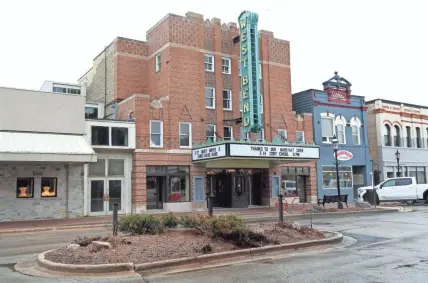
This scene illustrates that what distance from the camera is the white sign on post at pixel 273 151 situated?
1041 inches

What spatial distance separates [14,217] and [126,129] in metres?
7.86

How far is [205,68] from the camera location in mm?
31219

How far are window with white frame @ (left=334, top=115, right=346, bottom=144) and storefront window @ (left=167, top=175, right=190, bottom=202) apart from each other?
1523 centimetres

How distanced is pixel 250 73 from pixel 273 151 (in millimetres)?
5374

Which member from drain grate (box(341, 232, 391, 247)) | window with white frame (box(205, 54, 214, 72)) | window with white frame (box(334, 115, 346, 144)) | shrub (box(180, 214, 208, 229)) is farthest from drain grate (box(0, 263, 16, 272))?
window with white frame (box(334, 115, 346, 144))

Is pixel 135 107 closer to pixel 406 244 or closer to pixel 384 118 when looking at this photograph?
pixel 406 244

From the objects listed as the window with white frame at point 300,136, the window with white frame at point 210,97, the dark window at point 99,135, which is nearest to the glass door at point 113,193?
the dark window at point 99,135

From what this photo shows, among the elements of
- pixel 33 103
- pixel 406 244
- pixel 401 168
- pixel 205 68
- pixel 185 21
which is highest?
pixel 185 21

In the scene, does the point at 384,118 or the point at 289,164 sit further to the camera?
the point at 384,118

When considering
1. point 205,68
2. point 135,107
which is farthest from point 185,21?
point 135,107

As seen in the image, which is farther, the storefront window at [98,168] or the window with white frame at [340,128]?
the window with white frame at [340,128]

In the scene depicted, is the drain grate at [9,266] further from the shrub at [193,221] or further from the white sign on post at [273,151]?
the white sign on post at [273,151]

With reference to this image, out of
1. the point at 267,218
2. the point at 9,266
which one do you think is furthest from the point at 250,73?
the point at 9,266

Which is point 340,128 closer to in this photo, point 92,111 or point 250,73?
point 250,73
